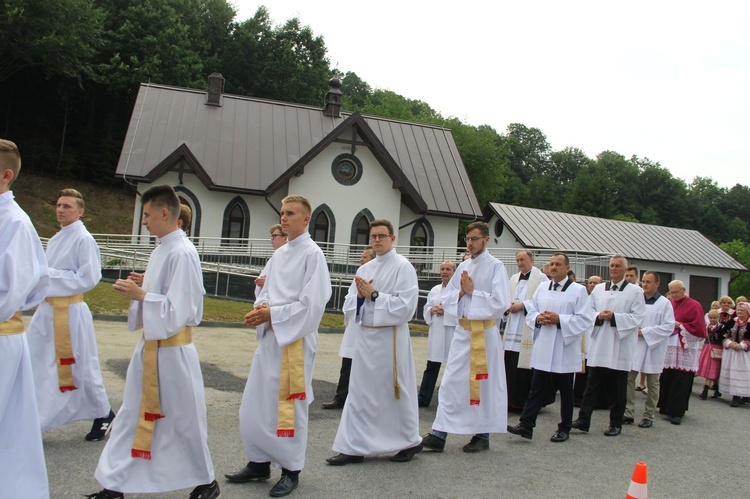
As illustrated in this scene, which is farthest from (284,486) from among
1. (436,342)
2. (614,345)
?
(614,345)

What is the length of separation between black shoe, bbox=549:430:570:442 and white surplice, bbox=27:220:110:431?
4984mm

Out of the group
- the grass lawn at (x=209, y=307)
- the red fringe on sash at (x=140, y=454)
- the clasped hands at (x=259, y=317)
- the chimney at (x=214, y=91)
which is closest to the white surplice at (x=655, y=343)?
the clasped hands at (x=259, y=317)

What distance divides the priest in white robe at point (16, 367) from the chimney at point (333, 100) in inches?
1242

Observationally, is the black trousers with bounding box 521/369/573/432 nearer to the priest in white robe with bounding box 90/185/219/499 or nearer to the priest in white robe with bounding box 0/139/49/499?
the priest in white robe with bounding box 90/185/219/499

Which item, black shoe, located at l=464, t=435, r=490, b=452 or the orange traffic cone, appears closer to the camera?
the orange traffic cone

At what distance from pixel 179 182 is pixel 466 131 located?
113ft

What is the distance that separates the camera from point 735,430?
10.2 metres

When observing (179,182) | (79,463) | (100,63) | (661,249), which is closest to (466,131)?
(661,249)

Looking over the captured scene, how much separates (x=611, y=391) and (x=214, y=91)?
28124mm

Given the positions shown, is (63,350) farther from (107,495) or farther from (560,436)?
(560,436)

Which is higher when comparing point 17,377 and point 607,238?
point 607,238

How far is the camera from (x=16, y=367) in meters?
4.07

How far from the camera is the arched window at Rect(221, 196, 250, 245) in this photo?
30.2 meters

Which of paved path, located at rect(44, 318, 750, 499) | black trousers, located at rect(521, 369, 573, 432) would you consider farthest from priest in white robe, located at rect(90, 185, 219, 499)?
black trousers, located at rect(521, 369, 573, 432)
